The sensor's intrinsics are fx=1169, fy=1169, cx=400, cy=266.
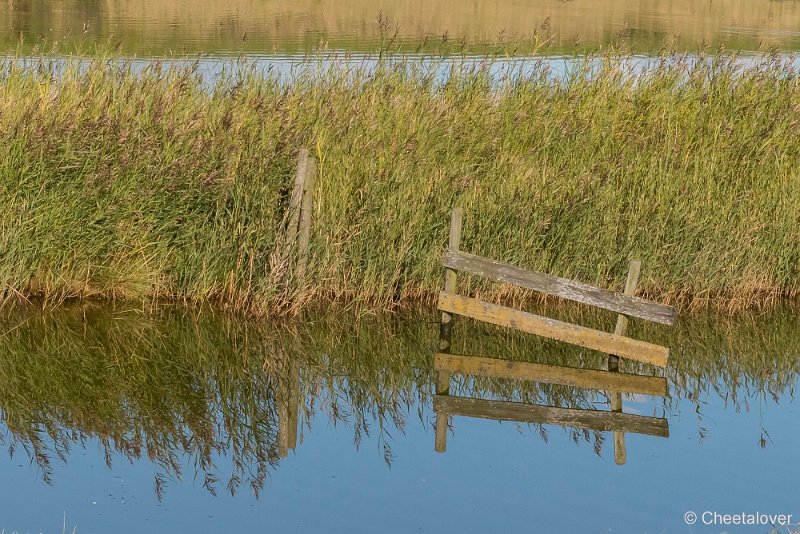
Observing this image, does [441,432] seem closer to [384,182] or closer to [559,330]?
[559,330]

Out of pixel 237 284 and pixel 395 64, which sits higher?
pixel 395 64

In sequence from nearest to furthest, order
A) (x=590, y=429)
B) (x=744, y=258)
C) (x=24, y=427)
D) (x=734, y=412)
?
(x=24, y=427)
(x=590, y=429)
(x=734, y=412)
(x=744, y=258)

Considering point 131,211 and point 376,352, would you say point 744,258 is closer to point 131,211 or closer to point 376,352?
point 376,352

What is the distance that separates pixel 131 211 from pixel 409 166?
100 inches

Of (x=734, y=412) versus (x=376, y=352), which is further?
(x=376, y=352)

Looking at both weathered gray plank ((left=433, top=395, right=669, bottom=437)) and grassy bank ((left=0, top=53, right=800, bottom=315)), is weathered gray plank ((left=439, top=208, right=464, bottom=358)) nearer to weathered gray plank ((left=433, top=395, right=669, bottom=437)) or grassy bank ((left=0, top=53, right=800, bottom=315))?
grassy bank ((left=0, top=53, right=800, bottom=315))

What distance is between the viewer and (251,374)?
29.4 feet

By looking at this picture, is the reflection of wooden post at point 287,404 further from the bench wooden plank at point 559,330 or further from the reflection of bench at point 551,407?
the bench wooden plank at point 559,330

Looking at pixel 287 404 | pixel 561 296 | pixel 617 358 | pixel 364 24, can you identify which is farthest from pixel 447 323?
pixel 364 24

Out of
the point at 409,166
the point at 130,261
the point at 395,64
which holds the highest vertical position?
the point at 395,64

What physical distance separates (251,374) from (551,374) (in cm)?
235

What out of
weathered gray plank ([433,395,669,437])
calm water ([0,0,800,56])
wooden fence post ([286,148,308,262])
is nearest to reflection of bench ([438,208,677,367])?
weathered gray plank ([433,395,669,437])

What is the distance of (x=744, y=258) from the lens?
1115 centimetres

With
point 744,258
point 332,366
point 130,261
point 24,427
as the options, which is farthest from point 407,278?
point 24,427
